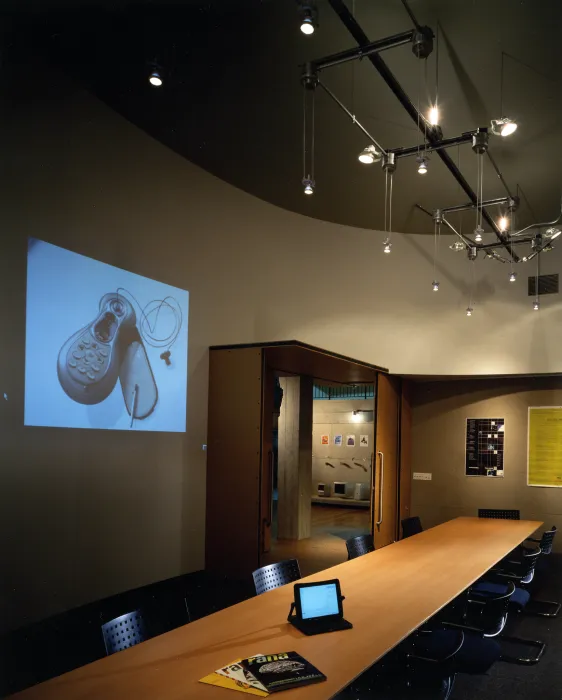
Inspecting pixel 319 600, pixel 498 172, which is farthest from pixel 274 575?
pixel 498 172

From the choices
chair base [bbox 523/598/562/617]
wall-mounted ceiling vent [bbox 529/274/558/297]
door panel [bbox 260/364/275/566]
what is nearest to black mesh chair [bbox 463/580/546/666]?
chair base [bbox 523/598/562/617]

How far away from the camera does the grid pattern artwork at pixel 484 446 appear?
9.38 m

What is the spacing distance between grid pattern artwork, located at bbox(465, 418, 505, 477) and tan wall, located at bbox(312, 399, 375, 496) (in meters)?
3.62

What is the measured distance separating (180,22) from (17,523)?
13.7 feet

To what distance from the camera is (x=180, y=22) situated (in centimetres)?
444

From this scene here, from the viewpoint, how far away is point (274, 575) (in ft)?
13.0

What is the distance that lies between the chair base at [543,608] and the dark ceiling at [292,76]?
478 centimetres

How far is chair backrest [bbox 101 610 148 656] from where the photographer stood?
2.72m

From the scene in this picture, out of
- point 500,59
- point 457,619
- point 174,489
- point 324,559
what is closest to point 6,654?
point 174,489

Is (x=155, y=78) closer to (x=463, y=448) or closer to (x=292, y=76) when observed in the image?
(x=292, y=76)

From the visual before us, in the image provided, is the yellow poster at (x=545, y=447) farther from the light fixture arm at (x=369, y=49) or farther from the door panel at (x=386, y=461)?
the light fixture arm at (x=369, y=49)

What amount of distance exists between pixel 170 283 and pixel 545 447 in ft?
20.7

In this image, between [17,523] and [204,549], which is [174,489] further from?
[17,523]

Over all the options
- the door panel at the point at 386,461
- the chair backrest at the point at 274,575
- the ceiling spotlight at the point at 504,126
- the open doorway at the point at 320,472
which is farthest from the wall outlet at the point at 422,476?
the ceiling spotlight at the point at 504,126
